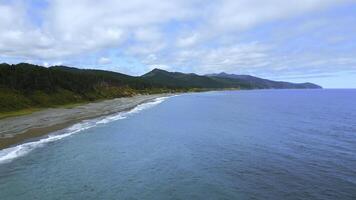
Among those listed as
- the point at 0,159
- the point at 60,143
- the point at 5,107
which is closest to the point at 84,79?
the point at 5,107

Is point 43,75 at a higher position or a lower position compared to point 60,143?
higher

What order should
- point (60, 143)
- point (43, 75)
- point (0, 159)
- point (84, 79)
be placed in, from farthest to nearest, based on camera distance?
point (84, 79)
point (43, 75)
point (60, 143)
point (0, 159)

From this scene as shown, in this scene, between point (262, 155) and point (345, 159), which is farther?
point (262, 155)

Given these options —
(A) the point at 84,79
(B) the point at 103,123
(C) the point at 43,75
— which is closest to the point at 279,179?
(B) the point at 103,123

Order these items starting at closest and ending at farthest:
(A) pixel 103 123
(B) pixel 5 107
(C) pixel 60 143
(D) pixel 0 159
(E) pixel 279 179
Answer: (E) pixel 279 179
(D) pixel 0 159
(C) pixel 60 143
(A) pixel 103 123
(B) pixel 5 107

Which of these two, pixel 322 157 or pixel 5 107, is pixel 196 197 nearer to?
pixel 322 157

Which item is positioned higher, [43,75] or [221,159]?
[43,75]

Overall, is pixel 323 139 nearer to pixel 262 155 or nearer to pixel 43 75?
pixel 262 155

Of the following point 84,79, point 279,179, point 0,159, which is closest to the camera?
point 279,179

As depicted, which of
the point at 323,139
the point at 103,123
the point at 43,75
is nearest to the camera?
the point at 323,139
